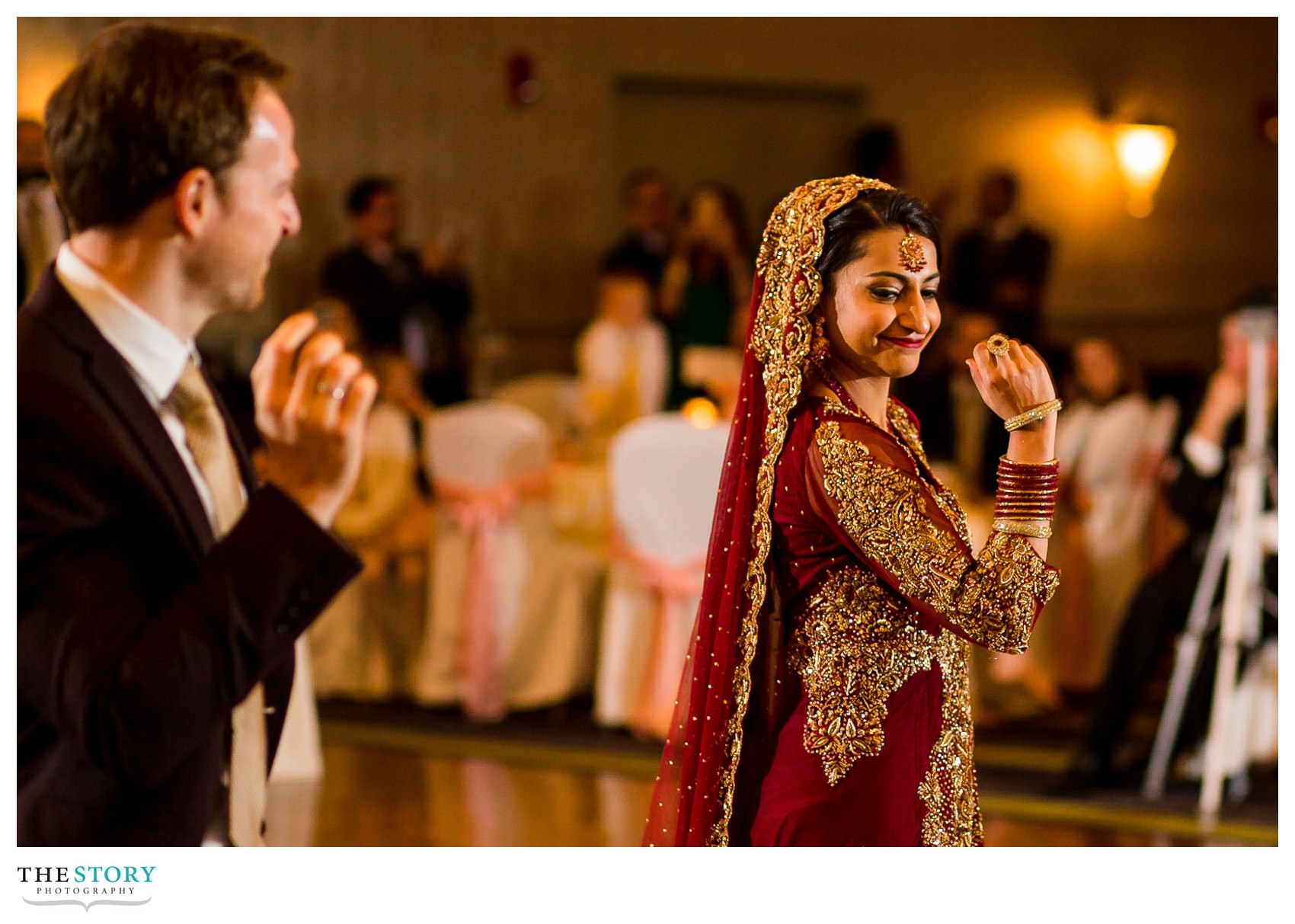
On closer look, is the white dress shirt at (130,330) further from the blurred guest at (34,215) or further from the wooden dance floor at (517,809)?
the wooden dance floor at (517,809)

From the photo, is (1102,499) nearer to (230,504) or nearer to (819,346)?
(819,346)

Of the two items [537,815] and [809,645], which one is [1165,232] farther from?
[809,645]

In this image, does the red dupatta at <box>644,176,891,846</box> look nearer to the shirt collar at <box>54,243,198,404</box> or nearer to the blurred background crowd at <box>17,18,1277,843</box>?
the shirt collar at <box>54,243,198,404</box>

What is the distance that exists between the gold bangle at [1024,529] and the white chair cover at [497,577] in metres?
3.77

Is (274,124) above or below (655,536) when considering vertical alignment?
above

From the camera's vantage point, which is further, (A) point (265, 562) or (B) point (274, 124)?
(B) point (274, 124)

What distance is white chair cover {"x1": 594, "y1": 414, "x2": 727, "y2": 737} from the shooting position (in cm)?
481

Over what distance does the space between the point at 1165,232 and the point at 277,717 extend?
8.04 meters

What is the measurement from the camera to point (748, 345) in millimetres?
1834

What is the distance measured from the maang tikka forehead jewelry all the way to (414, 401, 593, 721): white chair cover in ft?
12.1
